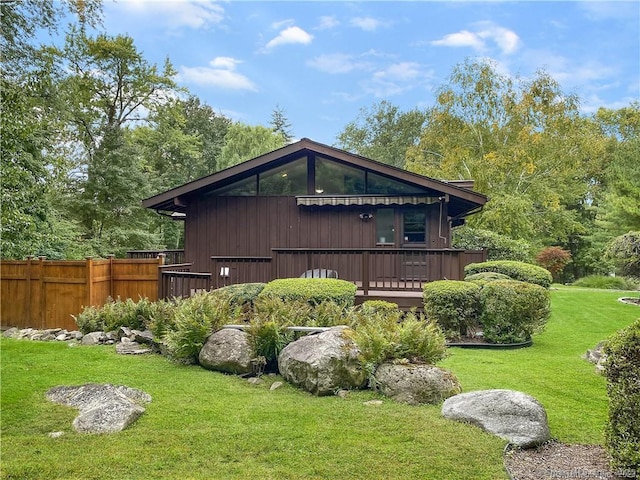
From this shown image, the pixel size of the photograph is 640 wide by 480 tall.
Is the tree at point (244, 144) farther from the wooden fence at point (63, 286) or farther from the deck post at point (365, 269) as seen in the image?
the deck post at point (365, 269)

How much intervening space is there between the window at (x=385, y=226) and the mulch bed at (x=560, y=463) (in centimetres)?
789

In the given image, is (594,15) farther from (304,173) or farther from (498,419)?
(498,419)

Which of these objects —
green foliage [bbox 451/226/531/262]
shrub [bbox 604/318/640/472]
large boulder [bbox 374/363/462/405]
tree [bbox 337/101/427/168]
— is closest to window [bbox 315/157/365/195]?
large boulder [bbox 374/363/462/405]

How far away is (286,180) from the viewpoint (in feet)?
38.1

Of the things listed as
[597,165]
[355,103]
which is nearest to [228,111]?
[355,103]

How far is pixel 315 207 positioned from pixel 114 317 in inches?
222

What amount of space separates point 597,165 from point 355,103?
1849 centimetres

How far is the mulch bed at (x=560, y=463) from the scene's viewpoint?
294cm

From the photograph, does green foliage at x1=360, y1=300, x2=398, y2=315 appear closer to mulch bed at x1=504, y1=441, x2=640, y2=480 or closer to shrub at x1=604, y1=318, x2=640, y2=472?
mulch bed at x1=504, y1=441, x2=640, y2=480

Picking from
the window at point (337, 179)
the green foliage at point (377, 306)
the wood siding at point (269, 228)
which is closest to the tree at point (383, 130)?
the window at point (337, 179)

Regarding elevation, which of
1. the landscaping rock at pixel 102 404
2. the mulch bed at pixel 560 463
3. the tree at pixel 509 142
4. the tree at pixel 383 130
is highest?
the tree at pixel 383 130

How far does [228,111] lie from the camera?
36469mm

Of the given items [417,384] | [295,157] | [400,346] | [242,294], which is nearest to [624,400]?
[417,384]

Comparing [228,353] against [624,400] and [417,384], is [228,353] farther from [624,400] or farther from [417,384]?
[624,400]
